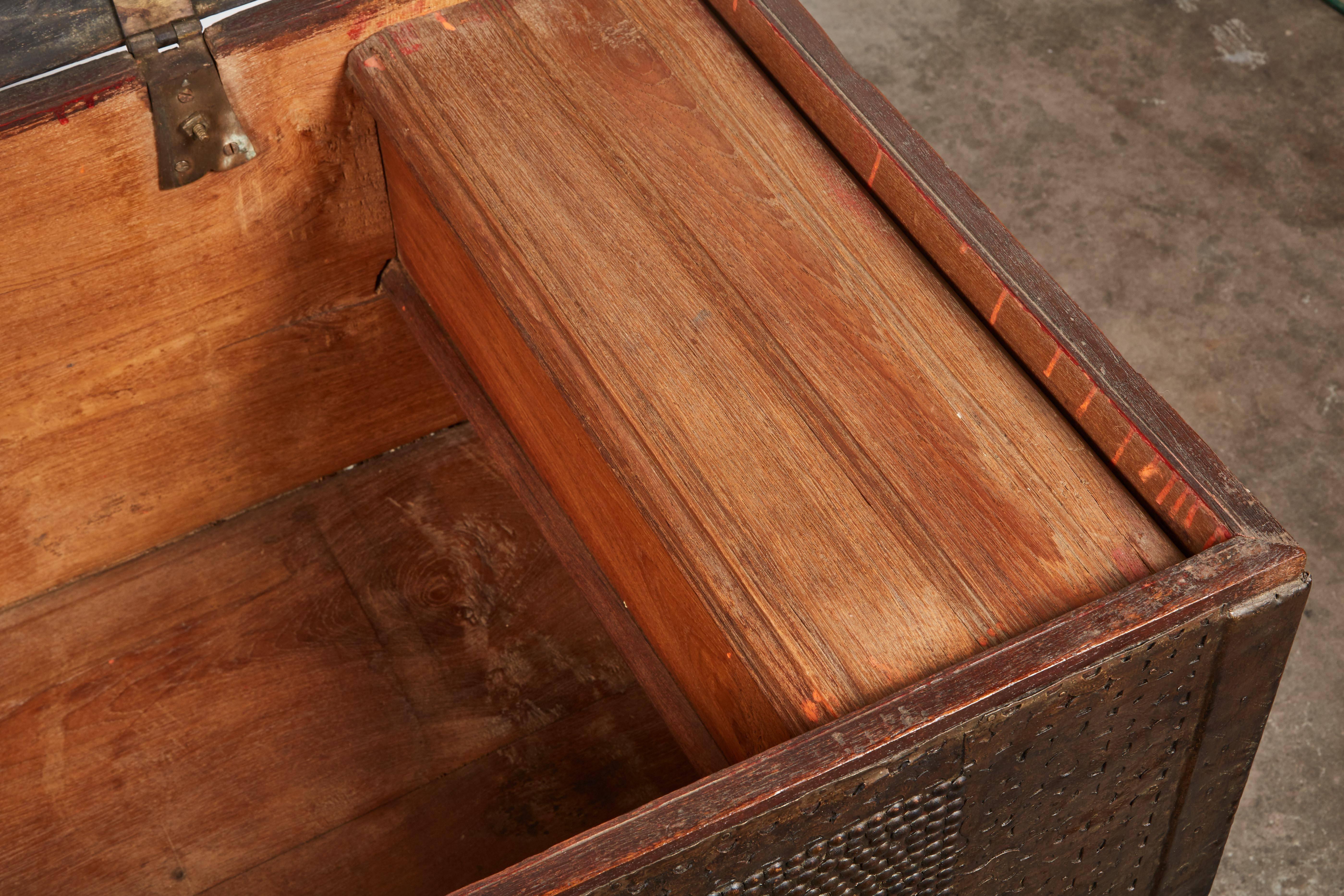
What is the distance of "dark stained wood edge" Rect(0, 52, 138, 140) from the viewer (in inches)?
48.0

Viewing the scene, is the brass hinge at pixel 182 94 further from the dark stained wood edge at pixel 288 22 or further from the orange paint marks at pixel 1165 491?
the orange paint marks at pixel 1165 491

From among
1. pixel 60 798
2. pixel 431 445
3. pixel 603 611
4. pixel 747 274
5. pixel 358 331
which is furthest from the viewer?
pixel 431 445

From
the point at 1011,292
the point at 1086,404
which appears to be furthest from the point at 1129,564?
the point at 1011,292

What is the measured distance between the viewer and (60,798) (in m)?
1.59

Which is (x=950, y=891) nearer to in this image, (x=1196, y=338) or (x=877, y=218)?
(x=877, y=218)

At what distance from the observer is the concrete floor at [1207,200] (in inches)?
84.3

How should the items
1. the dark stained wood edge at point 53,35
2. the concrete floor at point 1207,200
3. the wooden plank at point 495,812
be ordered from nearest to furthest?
the dark stained wood edge at point 53,35, the wooden plank at point 495,812, the concrete floor at point 1207,200

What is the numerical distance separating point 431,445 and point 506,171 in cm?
74

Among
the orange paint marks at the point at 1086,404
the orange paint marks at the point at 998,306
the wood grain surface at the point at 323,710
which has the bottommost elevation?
the wood grain surface at the point at 323,710

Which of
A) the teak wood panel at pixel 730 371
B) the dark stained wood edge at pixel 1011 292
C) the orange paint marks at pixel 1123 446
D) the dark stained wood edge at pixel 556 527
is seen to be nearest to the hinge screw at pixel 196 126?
the teak wood panel at pixel 730 371

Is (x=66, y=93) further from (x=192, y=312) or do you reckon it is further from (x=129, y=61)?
(x=192, y=312)

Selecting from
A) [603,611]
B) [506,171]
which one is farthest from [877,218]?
[603,611]

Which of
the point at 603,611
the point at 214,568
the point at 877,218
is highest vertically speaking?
the point at 877,218

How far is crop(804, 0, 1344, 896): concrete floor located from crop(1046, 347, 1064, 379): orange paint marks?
3.88ft
